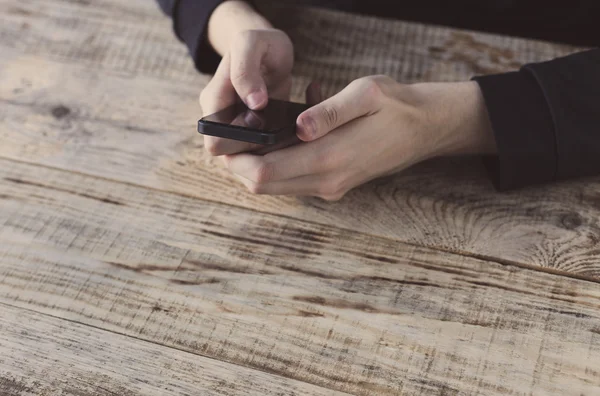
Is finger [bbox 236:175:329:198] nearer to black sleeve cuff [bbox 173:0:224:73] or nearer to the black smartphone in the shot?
the black smartphone

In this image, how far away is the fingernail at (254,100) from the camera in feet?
3.19

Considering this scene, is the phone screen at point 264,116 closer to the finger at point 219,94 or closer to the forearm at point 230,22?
the finger at point 219,94

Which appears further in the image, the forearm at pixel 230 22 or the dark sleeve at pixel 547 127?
the forearm at pixel 230 22

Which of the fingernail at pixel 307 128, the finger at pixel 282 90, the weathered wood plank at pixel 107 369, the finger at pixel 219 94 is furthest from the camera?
the finger at pixel 282 90

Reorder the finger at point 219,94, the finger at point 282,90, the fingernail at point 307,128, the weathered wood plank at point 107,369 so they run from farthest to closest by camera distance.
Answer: the finger at point 282,90 → the finger at point 219,94 → the fingernail at point 307,128 → the weathered wood plank at point 107,369

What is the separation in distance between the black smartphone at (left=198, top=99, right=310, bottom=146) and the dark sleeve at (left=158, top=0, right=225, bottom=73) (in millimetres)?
277

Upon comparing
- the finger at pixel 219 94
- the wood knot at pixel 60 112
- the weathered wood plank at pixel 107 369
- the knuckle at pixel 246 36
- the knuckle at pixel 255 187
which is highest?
the knuckle at pixel 246 36

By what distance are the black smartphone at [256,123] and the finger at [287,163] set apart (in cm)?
2

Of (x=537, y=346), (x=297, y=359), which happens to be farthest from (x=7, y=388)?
(x=537, y=346)

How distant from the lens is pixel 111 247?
0.96 metres

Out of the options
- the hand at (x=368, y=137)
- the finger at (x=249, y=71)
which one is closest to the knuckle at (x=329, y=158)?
the hand at (x=368, y=137)

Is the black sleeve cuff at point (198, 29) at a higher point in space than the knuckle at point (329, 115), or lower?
lower

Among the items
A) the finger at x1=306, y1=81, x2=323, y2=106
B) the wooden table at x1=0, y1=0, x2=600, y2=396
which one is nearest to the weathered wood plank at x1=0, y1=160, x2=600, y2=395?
the wooden table at x1=0, y1=0, x2=600, y2=396

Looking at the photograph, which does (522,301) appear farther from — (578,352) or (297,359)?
(297,359)
